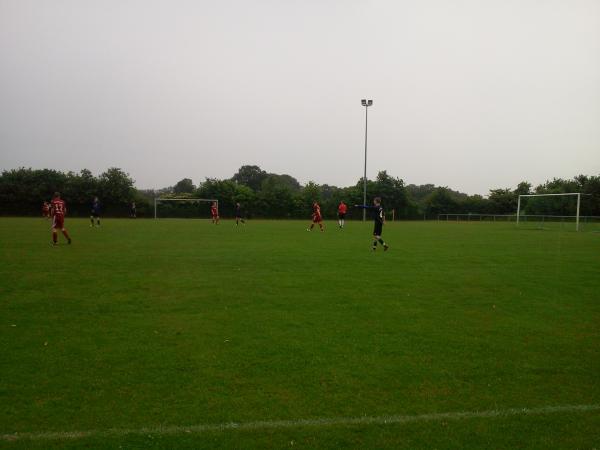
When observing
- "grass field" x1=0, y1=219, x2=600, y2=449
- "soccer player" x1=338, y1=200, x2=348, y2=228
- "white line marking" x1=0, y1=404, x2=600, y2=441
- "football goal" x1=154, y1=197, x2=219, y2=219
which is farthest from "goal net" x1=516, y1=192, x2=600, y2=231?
"white line marking" x1=0, y1=404, x2=600, y2=441

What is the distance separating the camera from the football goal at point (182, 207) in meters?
62.6

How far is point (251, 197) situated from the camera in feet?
227

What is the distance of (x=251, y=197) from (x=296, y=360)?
63.9m

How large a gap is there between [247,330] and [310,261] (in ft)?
25.2

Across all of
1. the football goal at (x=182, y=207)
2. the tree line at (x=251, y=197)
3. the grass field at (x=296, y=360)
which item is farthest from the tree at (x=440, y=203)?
the grass field at (x=296, y=360)

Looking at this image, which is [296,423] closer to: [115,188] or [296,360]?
[296,360]

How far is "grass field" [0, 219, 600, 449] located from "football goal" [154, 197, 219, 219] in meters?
51.8

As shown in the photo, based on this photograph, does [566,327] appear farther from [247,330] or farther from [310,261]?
[310,261]

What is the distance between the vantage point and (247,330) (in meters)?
7.15

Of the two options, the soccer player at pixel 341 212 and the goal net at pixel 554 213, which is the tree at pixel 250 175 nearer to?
the goal net at pixel 554 213

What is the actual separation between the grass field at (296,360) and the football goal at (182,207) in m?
51.8

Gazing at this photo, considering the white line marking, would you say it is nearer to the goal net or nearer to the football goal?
the goal net

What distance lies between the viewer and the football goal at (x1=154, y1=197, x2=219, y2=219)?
6262cm

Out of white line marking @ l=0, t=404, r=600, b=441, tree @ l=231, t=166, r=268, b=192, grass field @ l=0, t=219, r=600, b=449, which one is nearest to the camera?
white line marking @ l=0, t=404, r=600, b=441
